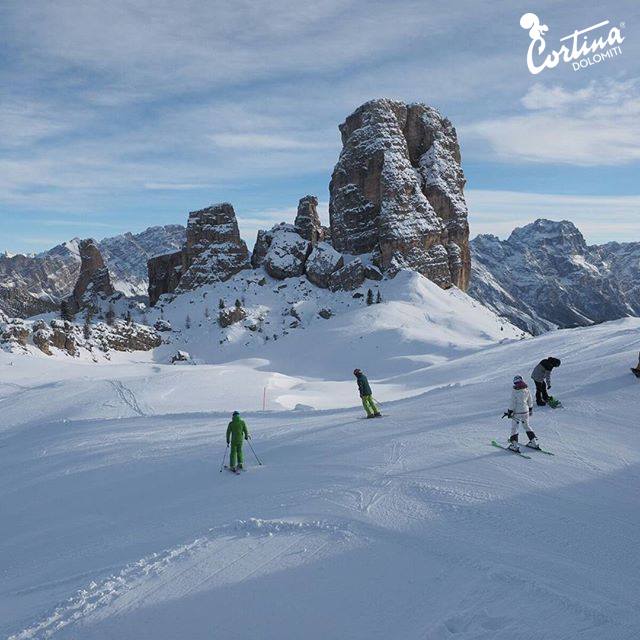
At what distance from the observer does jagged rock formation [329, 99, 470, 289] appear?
67.4 m

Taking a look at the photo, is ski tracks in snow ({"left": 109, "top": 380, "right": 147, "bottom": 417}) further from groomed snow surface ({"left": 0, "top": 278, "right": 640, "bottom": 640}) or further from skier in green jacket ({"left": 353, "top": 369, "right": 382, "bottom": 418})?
skier in green jacket ({"left": 353, "top": 369, "right": 382, "bottom": 418})

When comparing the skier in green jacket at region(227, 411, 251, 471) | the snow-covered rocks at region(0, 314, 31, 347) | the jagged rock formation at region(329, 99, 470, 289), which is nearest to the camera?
the skier in green jacket at region(227, 411, 251, 471)

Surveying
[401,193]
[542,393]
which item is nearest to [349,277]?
[401,193]

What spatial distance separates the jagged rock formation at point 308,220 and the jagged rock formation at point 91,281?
101 feet

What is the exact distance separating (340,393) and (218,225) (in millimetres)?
52985

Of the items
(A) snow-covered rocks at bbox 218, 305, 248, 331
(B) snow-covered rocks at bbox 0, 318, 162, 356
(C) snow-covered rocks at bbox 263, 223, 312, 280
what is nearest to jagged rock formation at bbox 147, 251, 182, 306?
(C) snow-covered rocks at bbox 263, 223, 312, 280

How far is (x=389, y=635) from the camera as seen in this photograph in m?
5.42

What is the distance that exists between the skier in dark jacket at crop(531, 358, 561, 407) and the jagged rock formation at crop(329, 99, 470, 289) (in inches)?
2024

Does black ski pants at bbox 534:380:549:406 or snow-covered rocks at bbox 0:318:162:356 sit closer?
black ski pants at bbox 534:380:549:406

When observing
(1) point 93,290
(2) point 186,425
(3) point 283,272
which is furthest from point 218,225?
(2) point 186,425

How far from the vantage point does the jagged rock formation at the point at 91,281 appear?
3036 inches

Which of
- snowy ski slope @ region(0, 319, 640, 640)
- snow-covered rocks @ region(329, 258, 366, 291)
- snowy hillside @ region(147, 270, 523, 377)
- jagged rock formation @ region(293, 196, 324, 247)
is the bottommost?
snowy ski slope @ region(0, 319, 640, 640)

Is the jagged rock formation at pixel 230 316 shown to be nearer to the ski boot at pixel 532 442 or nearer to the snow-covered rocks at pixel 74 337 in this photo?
the snow-covered rocks at pixel 74 337

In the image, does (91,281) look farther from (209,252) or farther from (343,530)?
(343,530)
